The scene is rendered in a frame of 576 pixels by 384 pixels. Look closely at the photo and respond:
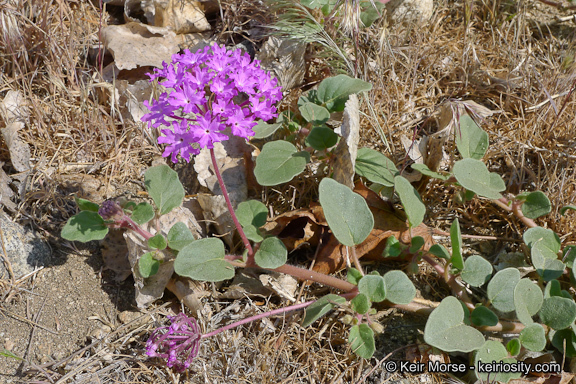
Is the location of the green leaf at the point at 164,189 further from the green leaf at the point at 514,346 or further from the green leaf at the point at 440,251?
the green leaf at the point at 514,346

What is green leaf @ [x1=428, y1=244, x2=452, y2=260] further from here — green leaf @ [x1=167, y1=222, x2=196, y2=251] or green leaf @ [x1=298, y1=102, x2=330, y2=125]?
green leaf @ [x1=167, y1=222, x2=196, y2=251]

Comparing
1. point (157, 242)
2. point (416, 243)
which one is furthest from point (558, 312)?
point (157, 242)

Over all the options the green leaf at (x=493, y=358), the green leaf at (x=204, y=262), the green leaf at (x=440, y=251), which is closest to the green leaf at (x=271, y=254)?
the green leaf at (x=204, y=262)

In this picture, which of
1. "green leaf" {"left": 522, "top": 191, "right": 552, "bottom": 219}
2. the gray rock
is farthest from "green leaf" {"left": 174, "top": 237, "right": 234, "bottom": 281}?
"green leaf" {"left": 522, "top": 191, "right": 552, "bottom": 219}

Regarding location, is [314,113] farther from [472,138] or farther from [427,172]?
[472,138]

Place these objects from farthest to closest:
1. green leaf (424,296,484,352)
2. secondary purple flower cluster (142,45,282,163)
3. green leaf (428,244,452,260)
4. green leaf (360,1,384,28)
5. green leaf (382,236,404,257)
→ green leaf (360,1,384,28) → green leaf (382,236,404,257) → green leaf (428,244,452,260) → green leaf (424,296,484,352) → secondary purple flower cluster (142,45,282,163)

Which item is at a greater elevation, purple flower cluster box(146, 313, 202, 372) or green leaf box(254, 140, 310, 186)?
green leaf box(254, 140, 310, 186)

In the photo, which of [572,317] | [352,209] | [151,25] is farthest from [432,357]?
[151,25]
